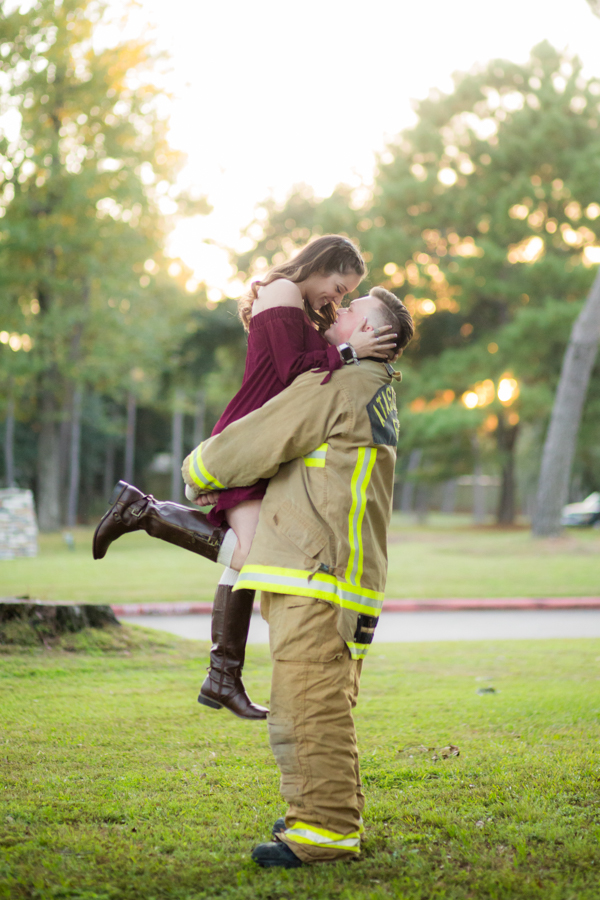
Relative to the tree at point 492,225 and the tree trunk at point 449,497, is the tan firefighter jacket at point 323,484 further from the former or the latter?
the tree trunk at point 449,497

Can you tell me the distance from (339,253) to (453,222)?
24641 mm

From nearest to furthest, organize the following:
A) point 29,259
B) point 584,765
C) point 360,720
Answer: point 584,765 → point 360,720 → point 29,259

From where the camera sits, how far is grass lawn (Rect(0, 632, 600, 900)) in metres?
2.70

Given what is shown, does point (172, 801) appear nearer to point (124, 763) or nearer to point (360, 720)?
point (124, 763)

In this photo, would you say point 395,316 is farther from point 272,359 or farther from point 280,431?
point 280,431

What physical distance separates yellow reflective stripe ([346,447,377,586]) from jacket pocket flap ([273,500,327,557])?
11cm

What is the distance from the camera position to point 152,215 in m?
27.3

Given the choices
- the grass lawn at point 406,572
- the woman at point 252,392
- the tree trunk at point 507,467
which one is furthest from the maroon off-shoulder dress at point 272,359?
the tree trunk at point 507,467

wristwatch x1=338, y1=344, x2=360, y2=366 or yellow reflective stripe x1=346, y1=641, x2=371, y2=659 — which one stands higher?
wristwatch x1=338, y1=344, x2=360, y2=366

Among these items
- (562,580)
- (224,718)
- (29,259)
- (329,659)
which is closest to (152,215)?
(29,259)

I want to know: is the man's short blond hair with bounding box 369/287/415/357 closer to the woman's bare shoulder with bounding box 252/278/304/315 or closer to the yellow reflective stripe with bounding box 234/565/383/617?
the woman's bare shoulder with bounding box 252/278/304/315

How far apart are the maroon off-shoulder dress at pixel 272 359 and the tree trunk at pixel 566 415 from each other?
56.0 ft

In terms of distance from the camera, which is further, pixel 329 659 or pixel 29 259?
pixel 29 259

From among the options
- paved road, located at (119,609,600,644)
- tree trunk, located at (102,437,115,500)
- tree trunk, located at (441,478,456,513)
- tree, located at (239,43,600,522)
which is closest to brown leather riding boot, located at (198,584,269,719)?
paved road, located at (119,609,600,644)
